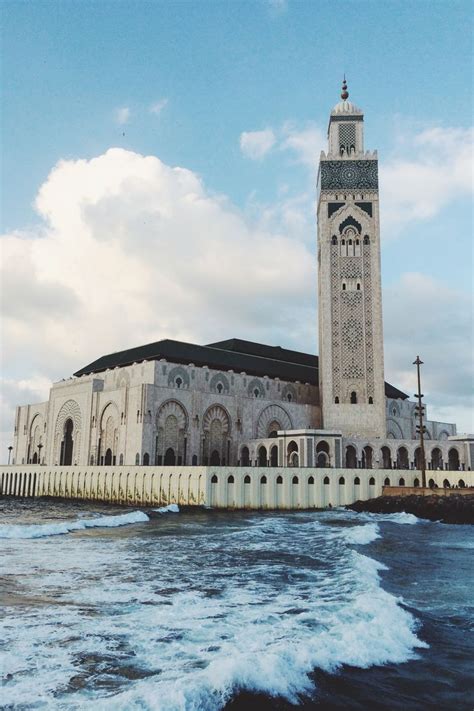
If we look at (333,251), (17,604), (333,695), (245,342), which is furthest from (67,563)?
(245,342)

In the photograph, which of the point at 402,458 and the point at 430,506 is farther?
the point at 402,458

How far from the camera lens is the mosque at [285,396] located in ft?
171

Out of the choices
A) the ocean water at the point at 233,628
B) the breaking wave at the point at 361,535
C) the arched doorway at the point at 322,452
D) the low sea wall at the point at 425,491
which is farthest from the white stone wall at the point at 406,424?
the ocean water at the point at 233,628

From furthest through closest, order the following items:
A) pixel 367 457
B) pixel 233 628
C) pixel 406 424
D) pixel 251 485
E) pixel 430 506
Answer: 1. pixel 406 424
2. pixel 367 457
3. pixel 251 485
4. pixel 430 506
5. pixel 233 628

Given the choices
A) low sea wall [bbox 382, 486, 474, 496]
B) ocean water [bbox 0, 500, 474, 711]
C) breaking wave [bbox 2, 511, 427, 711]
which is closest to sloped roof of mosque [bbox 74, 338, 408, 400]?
low sea wall [bbox 382, 486, 474, 496]

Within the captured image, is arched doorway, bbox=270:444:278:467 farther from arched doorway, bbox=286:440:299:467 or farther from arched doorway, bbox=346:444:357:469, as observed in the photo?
arched doorway, bbox=346:444:357:469

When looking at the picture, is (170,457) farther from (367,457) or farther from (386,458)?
(386,458)

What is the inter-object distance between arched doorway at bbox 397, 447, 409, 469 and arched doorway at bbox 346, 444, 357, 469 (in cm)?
400

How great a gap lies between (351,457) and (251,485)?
17721mm

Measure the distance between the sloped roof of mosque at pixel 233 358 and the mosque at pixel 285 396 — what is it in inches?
7.6

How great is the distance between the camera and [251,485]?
4028 centimetres

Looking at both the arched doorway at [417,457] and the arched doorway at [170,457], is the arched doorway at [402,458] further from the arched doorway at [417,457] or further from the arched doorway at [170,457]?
the arched doorway at [170,457]

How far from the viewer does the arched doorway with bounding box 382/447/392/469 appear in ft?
175

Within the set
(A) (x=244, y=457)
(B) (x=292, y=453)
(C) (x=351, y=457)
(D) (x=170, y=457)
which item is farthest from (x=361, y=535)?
(A) (x=244, y=457)
